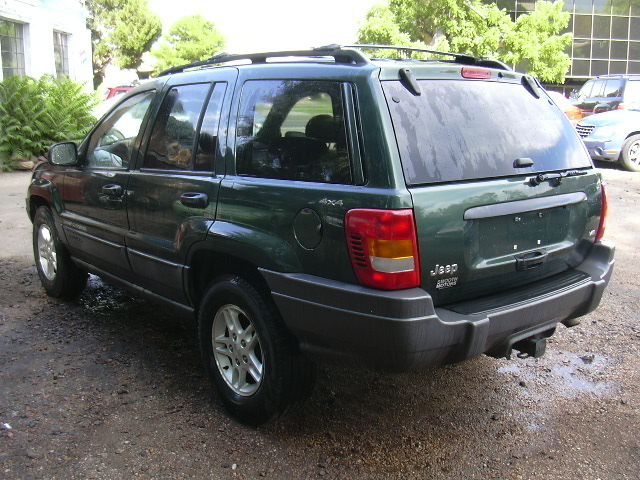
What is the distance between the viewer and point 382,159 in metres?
2.80

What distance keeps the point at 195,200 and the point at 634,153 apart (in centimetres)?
1178

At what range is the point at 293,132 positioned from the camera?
3.19 metres

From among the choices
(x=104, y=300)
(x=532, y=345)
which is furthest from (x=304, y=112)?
(x=104, y=300)

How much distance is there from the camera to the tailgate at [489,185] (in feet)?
9.39

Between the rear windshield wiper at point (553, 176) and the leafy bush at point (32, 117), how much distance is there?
38.3 feet

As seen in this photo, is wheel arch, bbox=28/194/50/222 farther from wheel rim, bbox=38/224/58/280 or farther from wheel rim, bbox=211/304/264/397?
wheel rim, bbox=211/304/264/397

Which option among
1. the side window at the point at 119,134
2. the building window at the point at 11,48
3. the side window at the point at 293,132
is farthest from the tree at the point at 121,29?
the side window at the point at 293,132

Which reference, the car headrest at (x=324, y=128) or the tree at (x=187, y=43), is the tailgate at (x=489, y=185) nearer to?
the car headrest at (x=324, y=128)

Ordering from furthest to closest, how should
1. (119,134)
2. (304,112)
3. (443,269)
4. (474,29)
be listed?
1. (474,29)
2. (119,134)
3. (304,112)
4. (443,269)

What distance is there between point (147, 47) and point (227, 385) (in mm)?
51982

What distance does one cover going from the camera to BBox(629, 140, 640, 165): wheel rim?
1289 centimetres

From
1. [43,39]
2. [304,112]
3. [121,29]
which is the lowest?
[304,112]

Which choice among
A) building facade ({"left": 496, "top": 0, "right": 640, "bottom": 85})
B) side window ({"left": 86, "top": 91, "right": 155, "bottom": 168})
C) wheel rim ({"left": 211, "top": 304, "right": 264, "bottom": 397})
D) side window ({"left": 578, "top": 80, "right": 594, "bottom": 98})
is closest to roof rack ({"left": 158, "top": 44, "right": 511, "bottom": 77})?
side window ({"left": 86, "top": 91, "right": 155, "bottom": 168})

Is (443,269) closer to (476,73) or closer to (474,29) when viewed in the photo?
(476,73)
